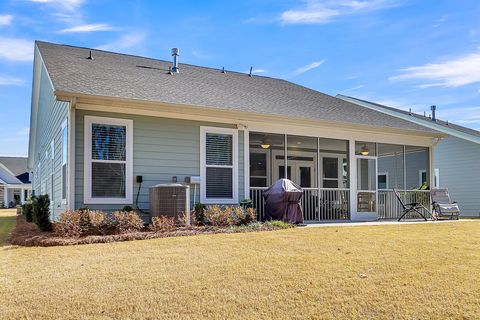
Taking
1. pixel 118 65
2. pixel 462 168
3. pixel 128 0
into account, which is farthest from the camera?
pixel 462 168

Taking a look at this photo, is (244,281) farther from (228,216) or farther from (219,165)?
(219,165)

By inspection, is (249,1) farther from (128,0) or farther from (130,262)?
(130,262)

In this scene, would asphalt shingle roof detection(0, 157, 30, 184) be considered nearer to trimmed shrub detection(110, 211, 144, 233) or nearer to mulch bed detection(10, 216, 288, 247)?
trimmed shrub detection(110, 211, 144, 233)

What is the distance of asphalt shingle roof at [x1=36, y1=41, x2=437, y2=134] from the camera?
10.0 metres

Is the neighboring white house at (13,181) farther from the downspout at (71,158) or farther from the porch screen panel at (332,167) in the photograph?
the downspout at (71,158)

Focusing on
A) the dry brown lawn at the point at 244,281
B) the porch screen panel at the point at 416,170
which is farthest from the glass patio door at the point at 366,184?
the dry brown lawn at the point at 244,281

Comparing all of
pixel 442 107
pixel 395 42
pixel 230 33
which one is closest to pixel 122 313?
pixel 230 33

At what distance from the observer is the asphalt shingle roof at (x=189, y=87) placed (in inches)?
395

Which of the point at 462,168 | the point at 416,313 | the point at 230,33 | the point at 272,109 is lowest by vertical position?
the point at 416,313

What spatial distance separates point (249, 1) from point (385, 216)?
755 cm

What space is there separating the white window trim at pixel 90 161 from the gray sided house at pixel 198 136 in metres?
0.02

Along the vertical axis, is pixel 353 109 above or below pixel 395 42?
below

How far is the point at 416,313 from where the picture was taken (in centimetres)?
397

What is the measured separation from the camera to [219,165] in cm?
1091
